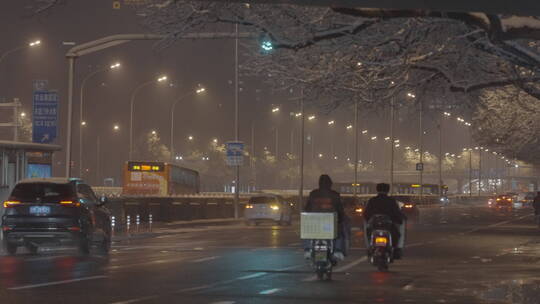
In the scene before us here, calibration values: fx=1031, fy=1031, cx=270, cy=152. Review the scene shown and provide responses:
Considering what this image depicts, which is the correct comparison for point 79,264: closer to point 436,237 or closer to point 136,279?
point 136,279

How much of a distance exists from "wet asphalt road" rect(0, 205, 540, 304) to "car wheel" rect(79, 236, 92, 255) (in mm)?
340

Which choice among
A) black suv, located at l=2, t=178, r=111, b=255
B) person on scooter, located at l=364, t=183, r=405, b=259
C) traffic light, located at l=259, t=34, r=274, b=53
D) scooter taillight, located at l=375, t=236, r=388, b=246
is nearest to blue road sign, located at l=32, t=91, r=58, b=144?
black suv, located at l=2, t=178, r=111, b=255

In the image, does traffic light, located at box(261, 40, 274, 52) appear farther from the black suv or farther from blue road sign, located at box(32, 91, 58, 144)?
blue road sign, located at box(32, 91, 58, 144)

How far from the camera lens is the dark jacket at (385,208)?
70.9 feet

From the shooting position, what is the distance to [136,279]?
18.3 meters

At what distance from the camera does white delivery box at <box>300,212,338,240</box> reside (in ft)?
62.2

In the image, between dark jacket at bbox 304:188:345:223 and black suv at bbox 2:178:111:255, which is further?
black suv at bbox 2:178:111:255

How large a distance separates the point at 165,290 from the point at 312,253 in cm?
362

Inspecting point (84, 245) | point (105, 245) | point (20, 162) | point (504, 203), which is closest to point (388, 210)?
point (84, 245)

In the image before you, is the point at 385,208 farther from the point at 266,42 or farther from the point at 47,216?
the point at 47,216

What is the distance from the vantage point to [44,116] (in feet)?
128

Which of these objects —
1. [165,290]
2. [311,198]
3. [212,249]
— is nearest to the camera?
[165,290]

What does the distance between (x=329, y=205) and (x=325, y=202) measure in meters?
0.11

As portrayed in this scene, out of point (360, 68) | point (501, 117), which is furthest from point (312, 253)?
point (501, 117)
